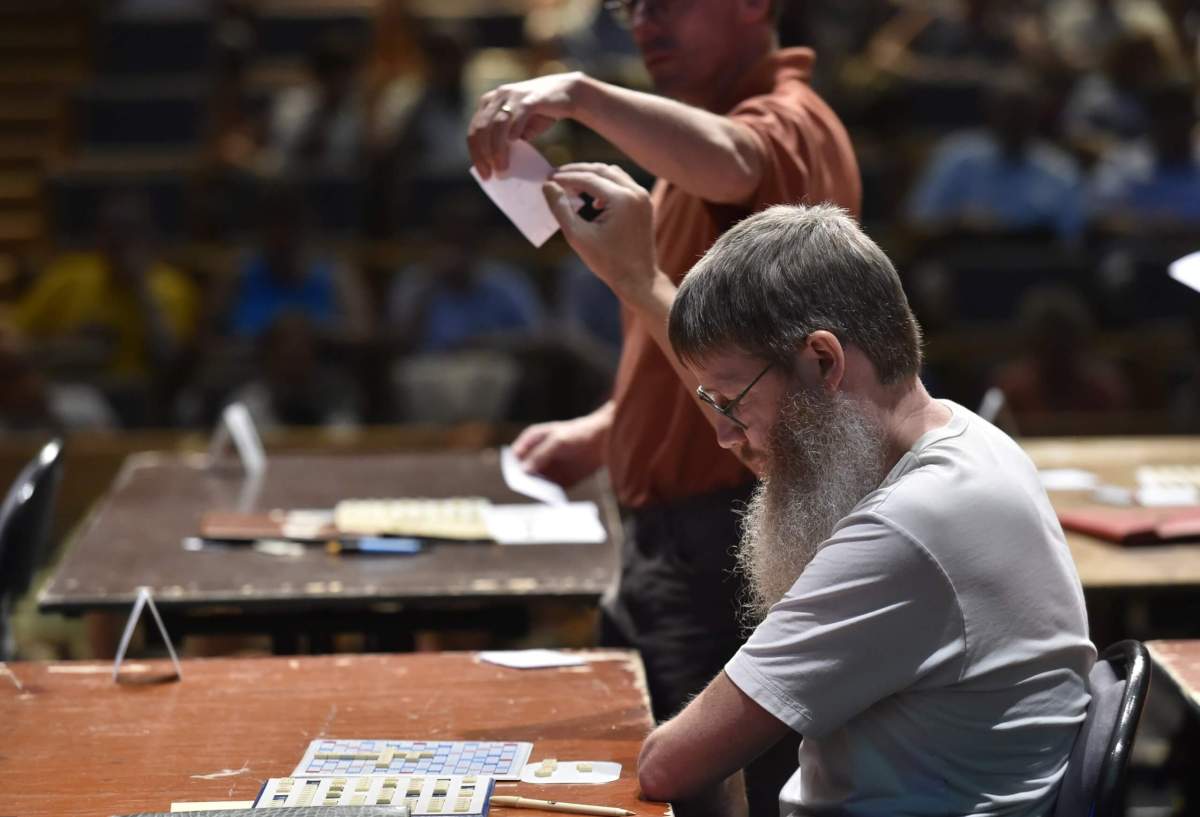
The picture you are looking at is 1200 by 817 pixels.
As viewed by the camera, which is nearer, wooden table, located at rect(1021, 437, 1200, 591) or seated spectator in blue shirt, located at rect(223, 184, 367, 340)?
wooden table, located at rect(1021, 437, 1200, 591)

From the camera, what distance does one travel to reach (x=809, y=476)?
1.78m

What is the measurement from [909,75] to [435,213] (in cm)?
293

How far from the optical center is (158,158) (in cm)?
766

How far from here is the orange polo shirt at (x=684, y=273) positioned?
8.04 ft

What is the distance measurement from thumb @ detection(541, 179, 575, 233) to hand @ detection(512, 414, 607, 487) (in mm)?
806

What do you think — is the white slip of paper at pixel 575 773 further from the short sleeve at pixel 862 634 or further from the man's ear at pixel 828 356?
the man's ear at pixel 828 356

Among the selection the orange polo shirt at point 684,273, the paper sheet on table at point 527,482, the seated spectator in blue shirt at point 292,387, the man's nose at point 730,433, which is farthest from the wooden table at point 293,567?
the seated spectator in blue shirt at point 292,387

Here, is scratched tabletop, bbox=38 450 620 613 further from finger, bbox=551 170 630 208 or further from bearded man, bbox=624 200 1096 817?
bearded man, bbox=624 200 1096 817

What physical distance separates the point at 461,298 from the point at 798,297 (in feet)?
14.5

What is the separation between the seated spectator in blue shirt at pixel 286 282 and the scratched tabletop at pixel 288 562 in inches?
105

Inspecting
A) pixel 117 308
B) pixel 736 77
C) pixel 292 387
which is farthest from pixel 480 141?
pixel 117 308

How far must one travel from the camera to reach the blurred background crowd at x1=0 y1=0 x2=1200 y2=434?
18.3ft

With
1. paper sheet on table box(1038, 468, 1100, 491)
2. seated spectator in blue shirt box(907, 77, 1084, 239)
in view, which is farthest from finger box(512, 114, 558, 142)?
seated spectator in blue shirt box(907, 77, 1084, 239)

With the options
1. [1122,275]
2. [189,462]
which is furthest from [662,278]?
[1122,275]
